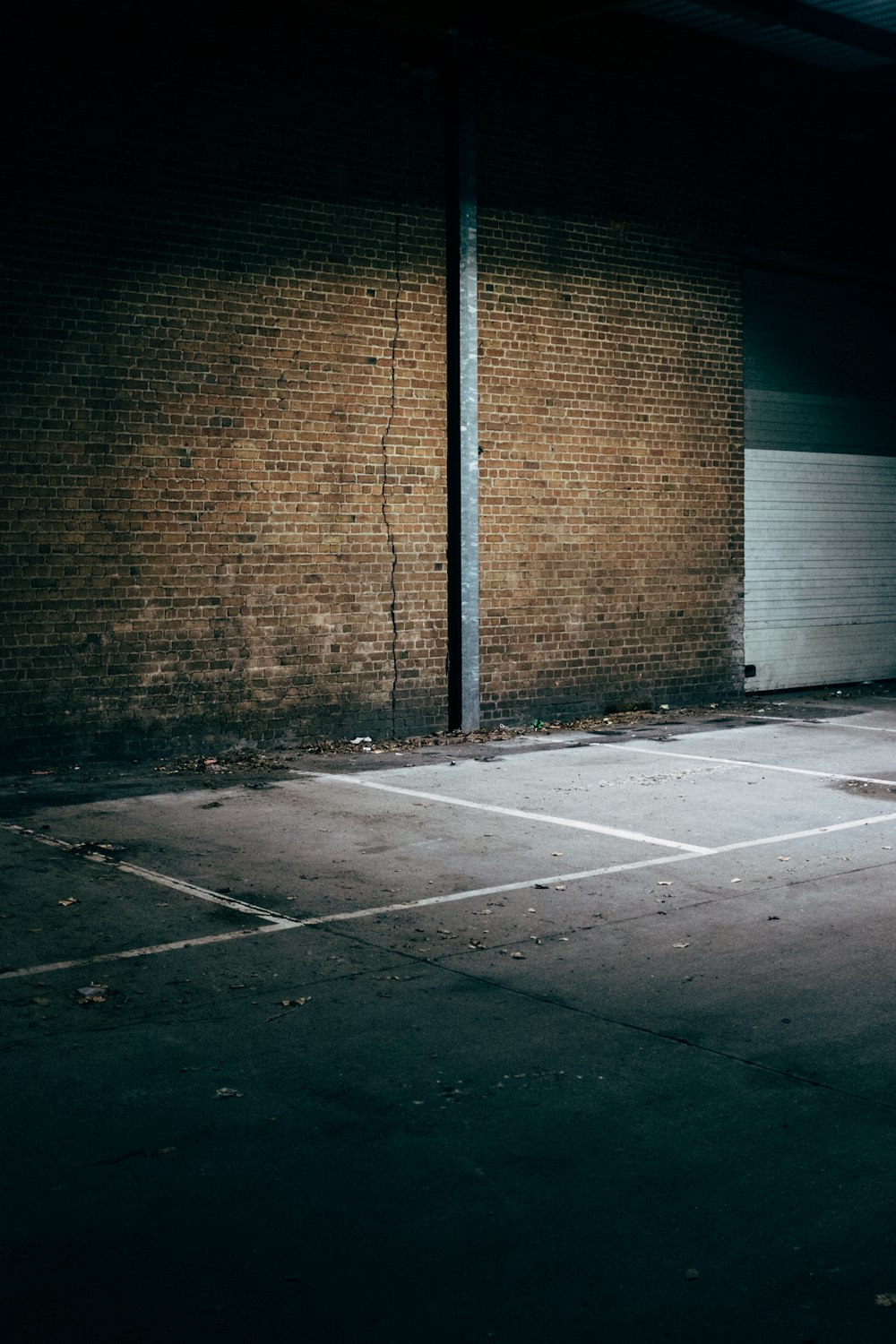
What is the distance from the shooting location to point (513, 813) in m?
9.55

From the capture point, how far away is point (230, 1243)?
3.64m

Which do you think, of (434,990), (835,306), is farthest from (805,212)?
(434,990)

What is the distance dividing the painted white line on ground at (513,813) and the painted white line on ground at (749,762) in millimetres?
2718

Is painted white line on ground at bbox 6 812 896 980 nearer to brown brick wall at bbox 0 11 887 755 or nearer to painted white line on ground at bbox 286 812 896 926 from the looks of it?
painted white line on ground at bbox 286 812 896 926

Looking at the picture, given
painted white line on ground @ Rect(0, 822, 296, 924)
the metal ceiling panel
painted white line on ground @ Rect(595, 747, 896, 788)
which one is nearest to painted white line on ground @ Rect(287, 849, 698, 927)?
painted white line on ground @ Rect(0, 822, 296, 924)

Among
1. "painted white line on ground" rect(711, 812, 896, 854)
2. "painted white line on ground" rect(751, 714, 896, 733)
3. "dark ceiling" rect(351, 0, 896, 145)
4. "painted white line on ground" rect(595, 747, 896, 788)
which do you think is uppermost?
"dark ceiling" rect(351, 0, 896, 145)

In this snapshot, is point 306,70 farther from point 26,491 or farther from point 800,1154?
point 800,1154

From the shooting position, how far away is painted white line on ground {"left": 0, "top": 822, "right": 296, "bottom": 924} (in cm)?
703

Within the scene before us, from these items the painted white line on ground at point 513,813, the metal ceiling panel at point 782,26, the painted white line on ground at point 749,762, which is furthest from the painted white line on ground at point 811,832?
the metal ceiling panel at point 782,26

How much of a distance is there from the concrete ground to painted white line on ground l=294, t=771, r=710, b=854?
0.17ft

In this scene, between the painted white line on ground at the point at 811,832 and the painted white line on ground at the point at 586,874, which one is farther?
the painted white line on ground at the point at 811,832

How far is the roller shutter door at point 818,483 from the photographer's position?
16594 mm

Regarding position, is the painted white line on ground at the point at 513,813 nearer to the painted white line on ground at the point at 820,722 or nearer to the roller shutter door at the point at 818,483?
the painted white line on ground at the point at 820,722

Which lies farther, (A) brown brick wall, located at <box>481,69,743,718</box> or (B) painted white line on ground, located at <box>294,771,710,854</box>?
(A) brown brick wall, located at <box>481,69,743,718</box>
